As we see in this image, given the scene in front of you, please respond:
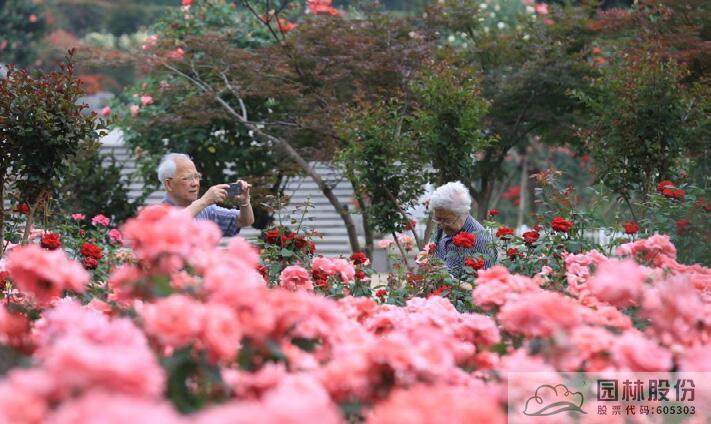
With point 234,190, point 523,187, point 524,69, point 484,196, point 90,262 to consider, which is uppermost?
point 524,69

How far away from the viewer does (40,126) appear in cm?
477

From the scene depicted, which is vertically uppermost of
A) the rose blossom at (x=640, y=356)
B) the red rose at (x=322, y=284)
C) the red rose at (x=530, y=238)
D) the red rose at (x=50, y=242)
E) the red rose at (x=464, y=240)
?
the red rose at (x=530, y=238)

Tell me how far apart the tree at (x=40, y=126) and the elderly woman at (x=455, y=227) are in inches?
67.6

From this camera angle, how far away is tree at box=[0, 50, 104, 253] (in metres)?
4.76

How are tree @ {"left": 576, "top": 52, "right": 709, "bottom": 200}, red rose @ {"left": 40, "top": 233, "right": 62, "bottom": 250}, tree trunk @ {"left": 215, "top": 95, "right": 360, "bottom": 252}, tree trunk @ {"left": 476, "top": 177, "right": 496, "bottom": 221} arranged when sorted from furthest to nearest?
1. tree trunk @ {"left": 476, "top": 177, "right": 496, "bottom": 221}
2. tree trunk @ {"left": 215, "top": 95, "right": 360, "bottom": 252}
3. tree @ {"left": 576, "top": 52, "right": 709, "bottom": 200}
4. red rose @ {"left": 40, "top": 233, "right": 62, "bottom": 250}

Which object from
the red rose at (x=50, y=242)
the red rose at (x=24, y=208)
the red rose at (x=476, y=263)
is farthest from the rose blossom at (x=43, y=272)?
the red rose at (x=24, y=208)

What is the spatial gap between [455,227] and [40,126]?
6.56ft

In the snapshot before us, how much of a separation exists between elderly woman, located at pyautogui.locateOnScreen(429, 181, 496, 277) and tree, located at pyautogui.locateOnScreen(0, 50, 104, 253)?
5.64 ft

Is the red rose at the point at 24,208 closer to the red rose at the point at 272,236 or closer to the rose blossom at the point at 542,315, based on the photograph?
the red rose at the point at 272,236

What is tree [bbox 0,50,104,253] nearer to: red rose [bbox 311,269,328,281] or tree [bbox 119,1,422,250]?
red rose [bbox 311,269,328,281]

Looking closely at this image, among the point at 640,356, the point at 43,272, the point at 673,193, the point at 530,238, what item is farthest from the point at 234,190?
the point at 640,356

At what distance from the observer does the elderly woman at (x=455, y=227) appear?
479 cm

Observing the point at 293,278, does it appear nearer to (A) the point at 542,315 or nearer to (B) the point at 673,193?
(A) the point at 542,315

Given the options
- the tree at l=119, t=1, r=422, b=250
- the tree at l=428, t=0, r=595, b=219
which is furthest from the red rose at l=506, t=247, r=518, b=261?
the tree at l=428, t=0, r=595, b=219
